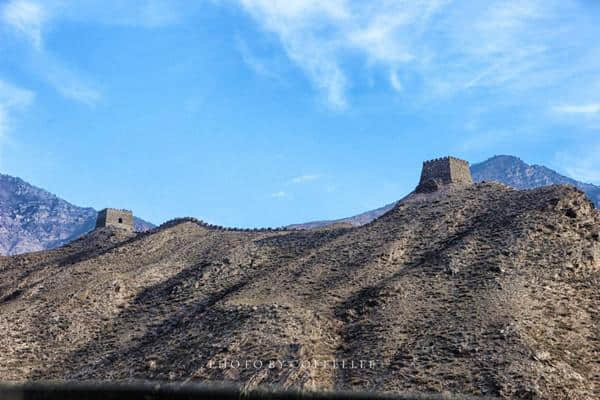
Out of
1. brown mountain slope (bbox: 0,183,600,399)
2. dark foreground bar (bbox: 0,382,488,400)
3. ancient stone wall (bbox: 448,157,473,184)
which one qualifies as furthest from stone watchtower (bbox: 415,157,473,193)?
dark foreground bar (bbox: 0,382,488,400)

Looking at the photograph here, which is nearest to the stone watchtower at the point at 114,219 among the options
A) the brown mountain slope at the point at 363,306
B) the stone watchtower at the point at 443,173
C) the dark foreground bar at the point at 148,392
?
the brown mountain slope at the point at 363,306

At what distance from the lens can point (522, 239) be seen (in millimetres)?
32688

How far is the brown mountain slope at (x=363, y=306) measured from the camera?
2344cm

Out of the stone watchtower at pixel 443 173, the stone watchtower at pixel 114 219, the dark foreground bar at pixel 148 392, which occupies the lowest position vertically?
the dark foreground bar at pixel 148 392

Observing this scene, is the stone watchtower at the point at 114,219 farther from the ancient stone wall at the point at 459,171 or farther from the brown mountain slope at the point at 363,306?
the ancient stone wall at the point at 459,171

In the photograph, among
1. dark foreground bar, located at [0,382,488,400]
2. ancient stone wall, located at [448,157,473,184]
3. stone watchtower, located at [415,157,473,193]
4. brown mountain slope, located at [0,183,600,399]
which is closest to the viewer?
dark foreground bar, located at [0,382,488,400]

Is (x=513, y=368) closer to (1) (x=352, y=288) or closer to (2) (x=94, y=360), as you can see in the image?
(1) (x=352, y=288)

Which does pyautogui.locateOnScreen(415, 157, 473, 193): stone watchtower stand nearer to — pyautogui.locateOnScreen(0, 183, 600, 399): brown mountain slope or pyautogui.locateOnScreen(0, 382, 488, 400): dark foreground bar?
pyautogui.locateOnScreen(0, 183, 600, 399): brown mountain slope

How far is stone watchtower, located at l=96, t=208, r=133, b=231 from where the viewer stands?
Answer: 214 feet

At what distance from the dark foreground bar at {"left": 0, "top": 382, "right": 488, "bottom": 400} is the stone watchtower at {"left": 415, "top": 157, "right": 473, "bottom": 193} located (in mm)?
44122

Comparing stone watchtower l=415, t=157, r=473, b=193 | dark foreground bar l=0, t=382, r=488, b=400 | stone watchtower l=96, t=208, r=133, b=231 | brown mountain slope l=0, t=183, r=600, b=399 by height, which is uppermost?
stone watchtower l=96, t=208, r=133, b=231

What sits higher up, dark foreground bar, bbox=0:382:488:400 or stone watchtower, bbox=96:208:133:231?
stone watchtower, bbox=96:208:133:231

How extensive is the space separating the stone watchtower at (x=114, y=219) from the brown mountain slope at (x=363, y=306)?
1667 cm

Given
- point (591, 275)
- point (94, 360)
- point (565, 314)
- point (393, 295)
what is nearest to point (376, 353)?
point (393, 295)
